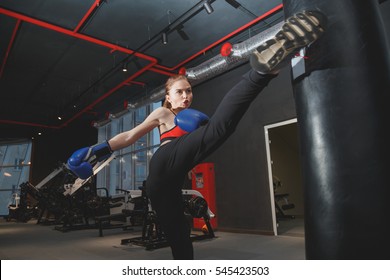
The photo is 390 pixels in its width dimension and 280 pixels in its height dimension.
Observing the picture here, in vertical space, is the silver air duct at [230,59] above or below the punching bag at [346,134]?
above

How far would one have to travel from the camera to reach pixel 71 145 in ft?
37.3

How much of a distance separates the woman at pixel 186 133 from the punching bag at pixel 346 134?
11cm

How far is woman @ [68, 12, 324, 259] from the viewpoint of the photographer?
0.90 metres

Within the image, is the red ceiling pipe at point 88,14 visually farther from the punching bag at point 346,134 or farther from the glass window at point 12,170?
the glass window at point 12,170

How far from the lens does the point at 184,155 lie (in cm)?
129

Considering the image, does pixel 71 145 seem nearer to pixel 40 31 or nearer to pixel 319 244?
pixel 40 31

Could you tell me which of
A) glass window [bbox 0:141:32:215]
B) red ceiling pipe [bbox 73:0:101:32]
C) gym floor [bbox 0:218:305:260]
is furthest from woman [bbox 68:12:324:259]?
glass window [bbox 0:141:32:215]

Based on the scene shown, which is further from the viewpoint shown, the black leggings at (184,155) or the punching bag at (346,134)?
the black leggings at (184,155)

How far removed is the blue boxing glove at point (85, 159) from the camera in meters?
1.53

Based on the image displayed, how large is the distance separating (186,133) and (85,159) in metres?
0.58

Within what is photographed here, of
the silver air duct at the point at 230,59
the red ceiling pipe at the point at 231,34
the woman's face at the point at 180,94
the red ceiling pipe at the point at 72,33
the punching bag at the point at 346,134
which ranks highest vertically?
the red ceiling pipe at the point at 72,33

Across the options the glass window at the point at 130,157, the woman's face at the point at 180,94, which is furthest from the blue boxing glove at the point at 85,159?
the glass window at the point at 130,157

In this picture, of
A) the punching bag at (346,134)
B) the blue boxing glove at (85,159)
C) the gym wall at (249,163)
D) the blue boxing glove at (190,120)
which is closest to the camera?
the punching bag at (346,134)

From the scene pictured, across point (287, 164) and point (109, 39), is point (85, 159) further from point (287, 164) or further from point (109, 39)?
point (287, 164)
